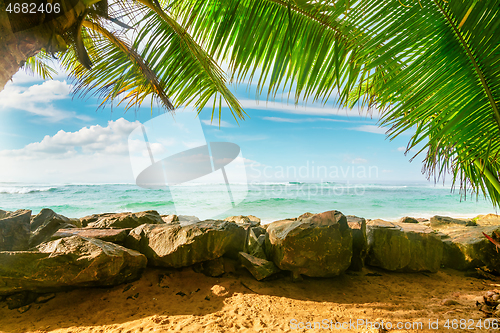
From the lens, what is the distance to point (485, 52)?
112 centimetres

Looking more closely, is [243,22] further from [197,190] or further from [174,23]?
[197,190]

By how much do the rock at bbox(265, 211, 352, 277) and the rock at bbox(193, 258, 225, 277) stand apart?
2.34ft

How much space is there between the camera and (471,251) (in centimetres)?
329

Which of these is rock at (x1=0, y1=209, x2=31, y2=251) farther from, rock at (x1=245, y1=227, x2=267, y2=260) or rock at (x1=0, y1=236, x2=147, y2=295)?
rock at (x1=245, y1=227, x2=267, y2=260)

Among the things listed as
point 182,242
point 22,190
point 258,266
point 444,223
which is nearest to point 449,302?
point 258,266

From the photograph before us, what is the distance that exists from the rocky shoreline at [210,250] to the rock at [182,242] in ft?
0.04

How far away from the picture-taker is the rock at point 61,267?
89.3 inches

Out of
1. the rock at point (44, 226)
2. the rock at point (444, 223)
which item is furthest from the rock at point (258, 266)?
the rock at point (444, 223)

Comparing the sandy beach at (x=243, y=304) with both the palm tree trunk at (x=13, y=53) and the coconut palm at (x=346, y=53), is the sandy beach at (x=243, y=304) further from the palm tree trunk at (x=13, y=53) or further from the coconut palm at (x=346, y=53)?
the palm tree trunk at (x=13, y=53)

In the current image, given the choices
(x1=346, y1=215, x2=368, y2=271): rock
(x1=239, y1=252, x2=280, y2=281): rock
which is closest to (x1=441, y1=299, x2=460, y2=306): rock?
(x1=346, y1=215, x2=368, y2=271): rock

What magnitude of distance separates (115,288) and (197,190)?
2079cm

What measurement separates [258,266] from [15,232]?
9.35ft

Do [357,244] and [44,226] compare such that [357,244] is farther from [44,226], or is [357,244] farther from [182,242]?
[44,226]

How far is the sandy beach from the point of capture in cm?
204
